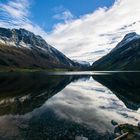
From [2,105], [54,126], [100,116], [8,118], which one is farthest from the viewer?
[2,105]

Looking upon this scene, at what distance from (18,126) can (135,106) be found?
29581 millimetres

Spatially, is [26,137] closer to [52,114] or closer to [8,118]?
[8,118]

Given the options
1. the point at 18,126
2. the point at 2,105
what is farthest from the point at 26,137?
the point at 2,105

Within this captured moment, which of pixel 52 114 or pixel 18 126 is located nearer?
pixel 18 126

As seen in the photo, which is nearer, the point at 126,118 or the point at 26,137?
the point at 26,137

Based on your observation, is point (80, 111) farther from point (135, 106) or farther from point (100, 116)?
point (135, 106)

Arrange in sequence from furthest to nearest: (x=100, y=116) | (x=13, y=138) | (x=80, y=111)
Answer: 1. (x=80, y=111)
2. (x=100, y=116)
3. (x=13, y=138)

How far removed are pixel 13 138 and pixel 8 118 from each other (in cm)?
1299

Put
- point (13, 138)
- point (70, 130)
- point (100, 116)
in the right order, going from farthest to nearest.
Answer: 1. point (100, 116)
2. point (70, 130)
3. point (13, 138)

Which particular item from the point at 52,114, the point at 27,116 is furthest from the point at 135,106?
the point at 27,116

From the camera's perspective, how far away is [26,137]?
34.3 metres

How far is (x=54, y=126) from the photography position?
40938 mm

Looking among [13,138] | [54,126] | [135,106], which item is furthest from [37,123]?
[135,106]

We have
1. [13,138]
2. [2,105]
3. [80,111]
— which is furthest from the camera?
[2,105]
